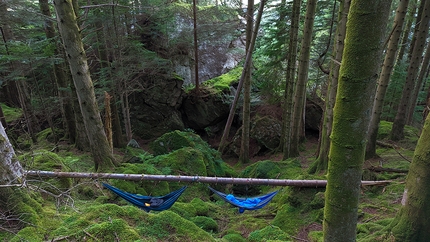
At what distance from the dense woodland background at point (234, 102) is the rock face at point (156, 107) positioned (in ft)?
0.19

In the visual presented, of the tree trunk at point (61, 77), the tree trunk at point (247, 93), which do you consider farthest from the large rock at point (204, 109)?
the tree trunk at point (61, 77)

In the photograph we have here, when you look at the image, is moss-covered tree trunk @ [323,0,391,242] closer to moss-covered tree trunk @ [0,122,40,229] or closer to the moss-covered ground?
the moss-covered ground

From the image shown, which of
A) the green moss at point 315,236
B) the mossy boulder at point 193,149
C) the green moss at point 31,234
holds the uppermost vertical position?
the green moss at point 31,234

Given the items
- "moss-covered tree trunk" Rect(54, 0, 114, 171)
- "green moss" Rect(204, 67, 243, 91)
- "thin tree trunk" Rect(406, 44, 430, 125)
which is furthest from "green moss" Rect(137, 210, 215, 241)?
"green moss" Rect(204, 67, 243, 91)

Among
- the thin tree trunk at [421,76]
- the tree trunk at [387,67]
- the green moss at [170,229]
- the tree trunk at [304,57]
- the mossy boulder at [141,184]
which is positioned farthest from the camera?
the thin tree trunk at [421,76]

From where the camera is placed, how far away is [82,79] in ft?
16.3

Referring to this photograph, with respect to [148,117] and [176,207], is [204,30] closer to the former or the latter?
[148,117]

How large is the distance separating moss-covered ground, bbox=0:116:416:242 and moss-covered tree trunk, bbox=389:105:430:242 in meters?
0.44

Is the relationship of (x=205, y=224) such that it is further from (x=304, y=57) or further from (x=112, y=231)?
(x=304, y=57)

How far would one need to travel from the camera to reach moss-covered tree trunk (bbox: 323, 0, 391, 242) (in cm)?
113

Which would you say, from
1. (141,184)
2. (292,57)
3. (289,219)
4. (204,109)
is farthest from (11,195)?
(204,109)

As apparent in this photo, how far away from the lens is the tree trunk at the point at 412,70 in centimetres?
674

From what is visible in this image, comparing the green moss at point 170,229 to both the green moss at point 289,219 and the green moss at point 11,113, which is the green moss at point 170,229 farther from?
the green moss at point 11,113

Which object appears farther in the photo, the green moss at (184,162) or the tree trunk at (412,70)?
the tree trunk at (412,70)
